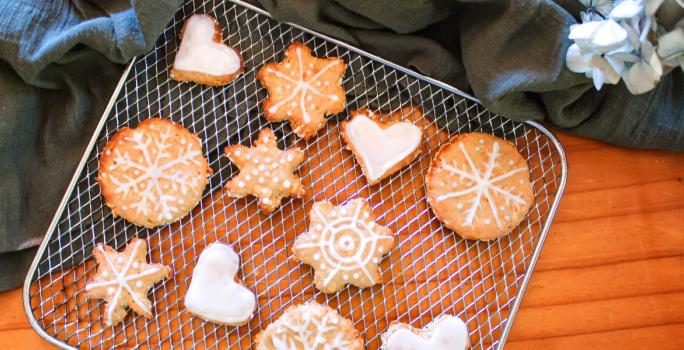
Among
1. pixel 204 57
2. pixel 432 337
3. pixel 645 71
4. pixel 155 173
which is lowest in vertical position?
pixel 432 337

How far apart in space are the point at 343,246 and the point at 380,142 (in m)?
0.18

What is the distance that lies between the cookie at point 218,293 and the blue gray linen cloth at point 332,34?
0.28 metres

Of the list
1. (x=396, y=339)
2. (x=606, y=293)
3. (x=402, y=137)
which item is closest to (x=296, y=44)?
(x=402, y=137)

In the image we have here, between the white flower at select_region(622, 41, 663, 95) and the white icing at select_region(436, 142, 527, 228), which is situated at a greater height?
the white flower at select_region(622, 41, 663, 95)

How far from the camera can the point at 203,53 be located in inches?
47.3

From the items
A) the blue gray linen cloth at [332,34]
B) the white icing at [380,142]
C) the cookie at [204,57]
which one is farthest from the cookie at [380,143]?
the cookie at [204,57]

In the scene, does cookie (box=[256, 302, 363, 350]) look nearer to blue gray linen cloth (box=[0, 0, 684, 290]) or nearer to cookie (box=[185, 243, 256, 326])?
cookie (box=[185, 243, 256, 326])

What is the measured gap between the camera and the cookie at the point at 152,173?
1.16 metres

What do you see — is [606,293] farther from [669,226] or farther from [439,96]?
[439,96]

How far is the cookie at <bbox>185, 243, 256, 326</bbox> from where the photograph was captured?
1.12 metres

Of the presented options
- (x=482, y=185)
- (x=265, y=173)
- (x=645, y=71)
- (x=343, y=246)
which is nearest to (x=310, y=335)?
(x=343, y=246)

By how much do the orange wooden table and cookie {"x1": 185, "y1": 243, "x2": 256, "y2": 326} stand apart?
27cm

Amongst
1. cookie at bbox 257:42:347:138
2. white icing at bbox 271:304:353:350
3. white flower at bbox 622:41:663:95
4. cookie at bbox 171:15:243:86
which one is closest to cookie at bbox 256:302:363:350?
white icing at bbox 271:304:353:350

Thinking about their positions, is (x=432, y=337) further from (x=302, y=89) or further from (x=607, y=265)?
(x=302, y=89)
